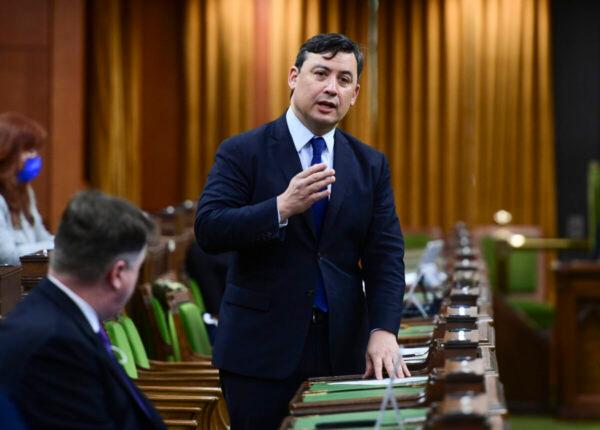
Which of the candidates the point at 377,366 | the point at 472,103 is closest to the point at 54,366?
the point at 377,366

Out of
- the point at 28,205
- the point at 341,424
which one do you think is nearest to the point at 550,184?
the point at 28,205

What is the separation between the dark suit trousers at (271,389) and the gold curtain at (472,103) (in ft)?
26.9

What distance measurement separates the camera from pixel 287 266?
2885 mm

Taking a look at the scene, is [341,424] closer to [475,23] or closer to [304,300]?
[304,300]

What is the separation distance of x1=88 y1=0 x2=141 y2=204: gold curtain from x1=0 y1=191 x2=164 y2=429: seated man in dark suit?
7.85 meters

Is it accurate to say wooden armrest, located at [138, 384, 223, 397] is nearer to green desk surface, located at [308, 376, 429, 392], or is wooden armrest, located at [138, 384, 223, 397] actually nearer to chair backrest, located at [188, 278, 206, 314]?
green desk surface, located at [308, 376, 429, 392]

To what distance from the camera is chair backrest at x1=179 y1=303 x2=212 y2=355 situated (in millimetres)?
4859

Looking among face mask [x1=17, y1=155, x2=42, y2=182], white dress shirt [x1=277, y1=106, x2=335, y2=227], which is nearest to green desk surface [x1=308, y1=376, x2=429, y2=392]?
white dress shirt [x1=277, y1=106, x2=335, y2=227]

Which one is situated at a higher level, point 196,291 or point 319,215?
point 319,215

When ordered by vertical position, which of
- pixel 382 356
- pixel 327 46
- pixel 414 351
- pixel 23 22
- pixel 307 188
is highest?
pixel 23 22

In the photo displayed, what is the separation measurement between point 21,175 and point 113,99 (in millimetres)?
4937

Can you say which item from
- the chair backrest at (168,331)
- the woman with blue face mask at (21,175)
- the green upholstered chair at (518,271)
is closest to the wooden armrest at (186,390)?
the chair backrest at (168,331)

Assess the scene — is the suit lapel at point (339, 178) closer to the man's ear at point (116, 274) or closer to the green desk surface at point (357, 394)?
the green desk surface at point (357, 394)

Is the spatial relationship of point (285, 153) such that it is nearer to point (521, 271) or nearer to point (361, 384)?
point (361, 384)
